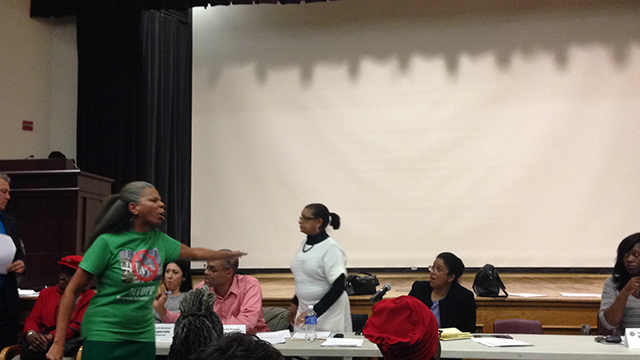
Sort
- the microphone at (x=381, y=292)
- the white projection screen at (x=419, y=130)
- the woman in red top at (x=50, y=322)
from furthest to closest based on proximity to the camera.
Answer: the white projection screen at (x=419, y=130) → the microphone at (x=381, y=292) → the woman in red top at (x=50, y=322)

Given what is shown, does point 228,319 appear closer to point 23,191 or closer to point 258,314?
point 258,314

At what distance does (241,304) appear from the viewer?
3418 mm

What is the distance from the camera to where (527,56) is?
615cm

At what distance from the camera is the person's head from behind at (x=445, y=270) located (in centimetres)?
358

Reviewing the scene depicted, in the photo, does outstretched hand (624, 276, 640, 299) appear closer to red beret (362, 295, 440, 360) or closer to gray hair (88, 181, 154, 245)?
red beret (362, 295, 440, 360)

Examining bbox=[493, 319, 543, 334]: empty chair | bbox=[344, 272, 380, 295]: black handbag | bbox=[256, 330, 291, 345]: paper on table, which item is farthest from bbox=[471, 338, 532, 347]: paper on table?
bbox=[344, 272, 380, 295]: black handbag

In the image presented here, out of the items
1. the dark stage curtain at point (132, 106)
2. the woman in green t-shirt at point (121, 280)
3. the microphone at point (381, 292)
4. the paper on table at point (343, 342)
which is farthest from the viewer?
the dark stage curtain at point (132, 106)

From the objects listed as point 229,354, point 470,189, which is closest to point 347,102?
point 470,189

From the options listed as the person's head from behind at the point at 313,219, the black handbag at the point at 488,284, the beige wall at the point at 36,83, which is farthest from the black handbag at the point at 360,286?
the beige wall at the point at 36,83

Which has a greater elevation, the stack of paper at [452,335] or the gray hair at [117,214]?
the gray hair at [117,214]

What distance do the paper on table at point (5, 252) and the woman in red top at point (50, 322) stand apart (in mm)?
278

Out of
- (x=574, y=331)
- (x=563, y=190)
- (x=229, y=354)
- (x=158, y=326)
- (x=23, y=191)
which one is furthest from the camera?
(x=563, y=190)

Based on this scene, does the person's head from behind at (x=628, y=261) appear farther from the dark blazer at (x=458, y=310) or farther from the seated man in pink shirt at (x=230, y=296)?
the seated man in pink shirt at (x=230, y=296)

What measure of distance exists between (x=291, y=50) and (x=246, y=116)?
0.90 meters
